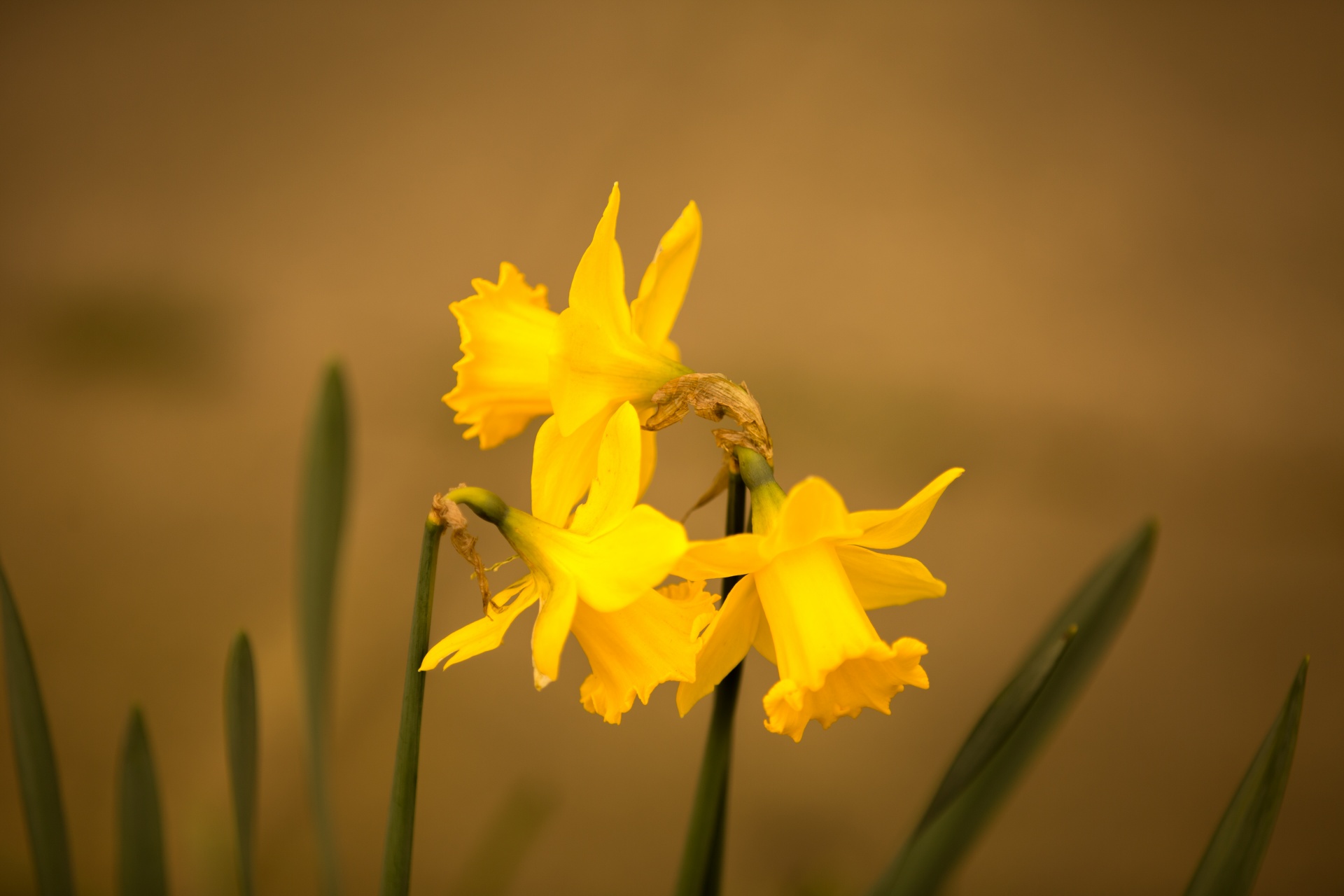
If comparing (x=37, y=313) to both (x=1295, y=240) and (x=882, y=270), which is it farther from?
(x=1295, y=240)

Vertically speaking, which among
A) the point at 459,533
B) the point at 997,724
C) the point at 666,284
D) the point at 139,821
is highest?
the point at 666,284

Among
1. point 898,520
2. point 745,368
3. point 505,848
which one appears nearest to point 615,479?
point 898,520

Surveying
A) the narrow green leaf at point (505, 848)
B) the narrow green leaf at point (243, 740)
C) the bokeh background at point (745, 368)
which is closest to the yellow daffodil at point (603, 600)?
the narrow green leaf at point (243, 740)

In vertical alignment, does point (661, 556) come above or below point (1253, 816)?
above

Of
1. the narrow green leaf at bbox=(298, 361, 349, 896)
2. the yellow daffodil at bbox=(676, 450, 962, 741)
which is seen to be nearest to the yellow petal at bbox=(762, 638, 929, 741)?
the yellow daffodil at bbox=(676, 450, 962, 741)

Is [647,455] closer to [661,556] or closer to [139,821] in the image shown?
[661,556]

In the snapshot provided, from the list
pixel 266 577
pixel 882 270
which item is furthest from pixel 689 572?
pixel 266 577

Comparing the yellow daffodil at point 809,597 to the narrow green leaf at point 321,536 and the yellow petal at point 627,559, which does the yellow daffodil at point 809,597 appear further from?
the narrow green leaf at point 321,536
